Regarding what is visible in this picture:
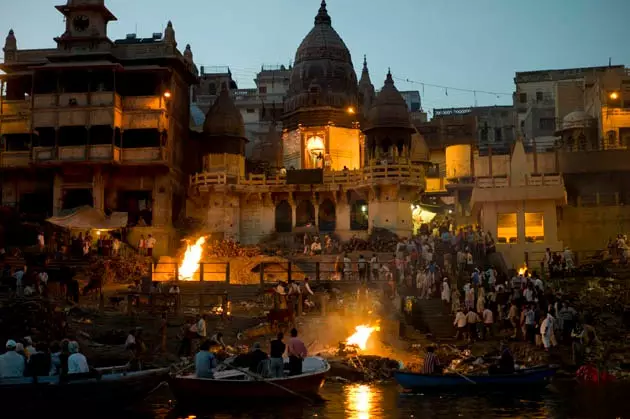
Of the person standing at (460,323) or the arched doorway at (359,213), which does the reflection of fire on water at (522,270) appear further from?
the arched doorway at (359,213)

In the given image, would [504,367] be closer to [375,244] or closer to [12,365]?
[12,365]

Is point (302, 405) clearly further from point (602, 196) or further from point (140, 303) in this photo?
point (602, 196)

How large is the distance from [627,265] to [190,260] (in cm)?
1996

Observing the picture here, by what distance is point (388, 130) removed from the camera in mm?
45781

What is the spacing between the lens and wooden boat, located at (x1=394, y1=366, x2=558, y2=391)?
18.9 metres

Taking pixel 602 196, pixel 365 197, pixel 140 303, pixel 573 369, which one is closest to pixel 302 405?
pixel 573 369

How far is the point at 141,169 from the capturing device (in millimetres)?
43062

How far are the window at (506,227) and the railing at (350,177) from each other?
6.32 m

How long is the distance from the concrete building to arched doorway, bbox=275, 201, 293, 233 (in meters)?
0.06

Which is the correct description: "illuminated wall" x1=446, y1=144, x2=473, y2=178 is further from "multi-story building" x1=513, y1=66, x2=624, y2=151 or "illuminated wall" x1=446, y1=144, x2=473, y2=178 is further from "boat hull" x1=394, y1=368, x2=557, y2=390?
"boat hull" x1=394, y1=368, x2=557, y2=390

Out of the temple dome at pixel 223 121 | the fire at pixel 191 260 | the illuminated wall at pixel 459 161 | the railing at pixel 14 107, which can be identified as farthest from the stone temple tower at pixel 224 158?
the illuminated wall at pixel 459 161

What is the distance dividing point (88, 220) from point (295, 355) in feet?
67.9

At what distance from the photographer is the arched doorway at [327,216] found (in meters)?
46.7

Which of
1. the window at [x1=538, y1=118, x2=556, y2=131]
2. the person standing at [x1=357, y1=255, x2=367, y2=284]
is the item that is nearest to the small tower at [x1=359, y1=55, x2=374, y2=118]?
the window at [x1=538, y1=118, x2=556, y2=131]
